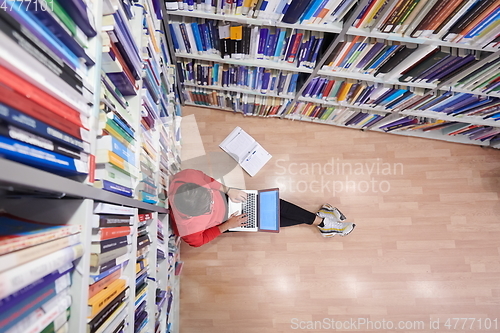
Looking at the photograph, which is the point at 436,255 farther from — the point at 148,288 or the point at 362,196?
the point at 148,288

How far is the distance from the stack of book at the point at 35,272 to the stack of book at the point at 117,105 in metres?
0.21

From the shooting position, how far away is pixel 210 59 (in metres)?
1.64

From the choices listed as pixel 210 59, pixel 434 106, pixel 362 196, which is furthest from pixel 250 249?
pixel 434 106

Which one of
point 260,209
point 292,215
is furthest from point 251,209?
point 292,215

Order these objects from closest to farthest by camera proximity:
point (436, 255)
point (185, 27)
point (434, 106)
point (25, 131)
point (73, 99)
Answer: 1. point (25, 131)
2. point (73, 99)
3. point (185, 27)
4. point (434, 106)
5. point (436, 255)

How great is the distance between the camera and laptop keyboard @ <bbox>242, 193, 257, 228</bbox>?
194 centimetres

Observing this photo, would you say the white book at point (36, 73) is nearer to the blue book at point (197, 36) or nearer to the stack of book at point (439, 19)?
the blue book at point (197, 36)

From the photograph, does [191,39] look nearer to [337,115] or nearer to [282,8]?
[282,8]

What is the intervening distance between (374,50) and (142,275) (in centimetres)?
155

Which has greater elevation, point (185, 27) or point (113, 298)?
point (185, 27)

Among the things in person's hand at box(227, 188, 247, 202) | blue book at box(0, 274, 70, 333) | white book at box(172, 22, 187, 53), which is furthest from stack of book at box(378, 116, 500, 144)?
blue book at box(0, 274, 70, 333)

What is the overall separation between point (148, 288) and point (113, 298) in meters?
0.46

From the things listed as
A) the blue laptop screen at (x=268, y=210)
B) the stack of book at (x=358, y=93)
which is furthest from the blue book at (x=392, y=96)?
the blue laptop screen at (x=268, y=210)

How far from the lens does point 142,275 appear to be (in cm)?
121
